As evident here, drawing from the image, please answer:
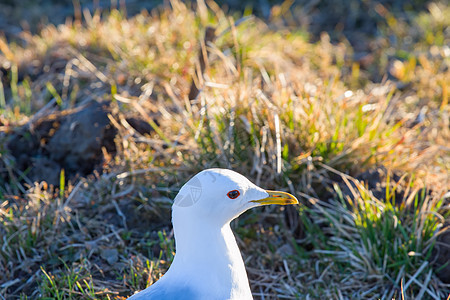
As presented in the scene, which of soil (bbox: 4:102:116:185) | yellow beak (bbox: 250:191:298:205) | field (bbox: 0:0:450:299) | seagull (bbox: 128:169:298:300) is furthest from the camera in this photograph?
soil (bbox: 4:102:116:185)

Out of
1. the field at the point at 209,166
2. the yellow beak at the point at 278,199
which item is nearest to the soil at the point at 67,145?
the field at the point at 209,166

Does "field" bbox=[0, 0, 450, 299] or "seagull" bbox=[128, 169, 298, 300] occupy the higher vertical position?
"seagull" bbox=[128, 169, 298, 300]

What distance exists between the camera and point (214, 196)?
2.00m

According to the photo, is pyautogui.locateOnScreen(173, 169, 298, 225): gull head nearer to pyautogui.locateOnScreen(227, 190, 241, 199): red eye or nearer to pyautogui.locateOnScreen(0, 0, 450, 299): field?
pyautogui.locateOnScreen(227, 190, 241, 199): red eye

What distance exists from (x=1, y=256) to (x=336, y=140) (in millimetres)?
1748

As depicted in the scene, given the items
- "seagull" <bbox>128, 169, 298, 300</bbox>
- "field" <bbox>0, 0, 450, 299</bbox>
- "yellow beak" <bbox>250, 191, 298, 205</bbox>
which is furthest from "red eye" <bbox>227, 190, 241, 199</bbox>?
"field" <bbox>0, 0, 450, 299</bbox>

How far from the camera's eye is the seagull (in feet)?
6.50

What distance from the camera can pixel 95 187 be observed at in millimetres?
3113

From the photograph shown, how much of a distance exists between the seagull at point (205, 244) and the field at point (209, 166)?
603 mm

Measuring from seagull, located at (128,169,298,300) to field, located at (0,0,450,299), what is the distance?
1.98ft

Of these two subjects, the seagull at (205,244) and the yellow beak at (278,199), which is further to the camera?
the yellow beak at (278,199)

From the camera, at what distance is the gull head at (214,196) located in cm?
199

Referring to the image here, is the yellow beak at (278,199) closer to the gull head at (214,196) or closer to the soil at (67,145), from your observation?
the gull head at (214,196)

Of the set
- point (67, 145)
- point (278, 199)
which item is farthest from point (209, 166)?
point (67, 145)
